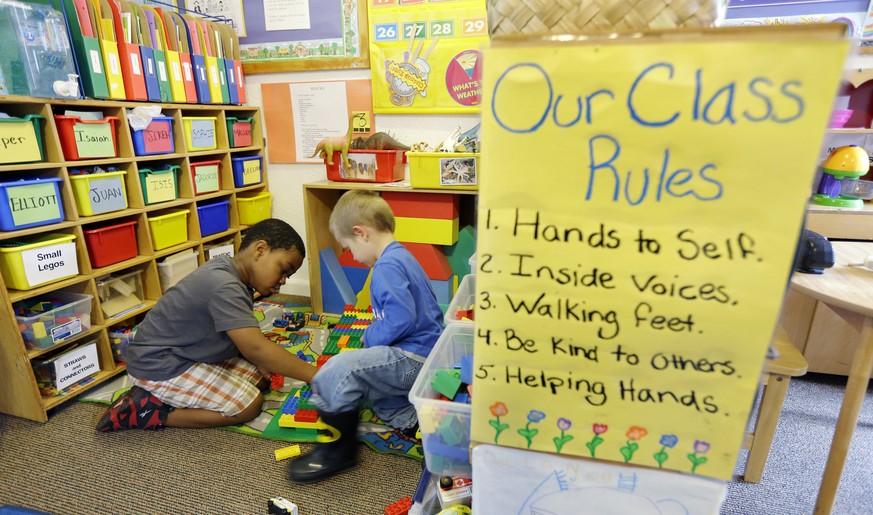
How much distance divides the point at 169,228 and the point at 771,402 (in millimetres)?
2537

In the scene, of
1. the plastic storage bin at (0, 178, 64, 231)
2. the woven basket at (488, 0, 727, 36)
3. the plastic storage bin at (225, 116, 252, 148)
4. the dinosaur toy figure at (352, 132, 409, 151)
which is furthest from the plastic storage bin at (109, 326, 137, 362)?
the woven basket at (488, 0, 727, 36)

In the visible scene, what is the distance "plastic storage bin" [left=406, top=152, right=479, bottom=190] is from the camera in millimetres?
2201

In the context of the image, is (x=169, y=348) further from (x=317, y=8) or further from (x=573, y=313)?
(x=317, y=8)

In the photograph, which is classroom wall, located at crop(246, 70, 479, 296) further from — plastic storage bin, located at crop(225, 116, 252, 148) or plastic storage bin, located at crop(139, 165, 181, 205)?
plastic storage bin, located at crop(139, 165, 181, 205)

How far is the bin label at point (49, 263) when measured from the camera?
1648 millimetres

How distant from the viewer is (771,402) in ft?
4.46

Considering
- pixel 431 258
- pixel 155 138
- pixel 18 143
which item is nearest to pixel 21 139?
pixel 18 143

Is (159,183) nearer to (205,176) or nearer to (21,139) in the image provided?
(205,176)

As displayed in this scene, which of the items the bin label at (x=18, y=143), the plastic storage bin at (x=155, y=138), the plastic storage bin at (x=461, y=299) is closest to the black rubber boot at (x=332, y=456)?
the plastic storage bin at (x=461, y=299)

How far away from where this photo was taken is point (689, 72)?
1.53ft

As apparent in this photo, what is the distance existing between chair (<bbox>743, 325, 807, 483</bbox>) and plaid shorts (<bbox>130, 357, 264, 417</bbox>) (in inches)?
65.7

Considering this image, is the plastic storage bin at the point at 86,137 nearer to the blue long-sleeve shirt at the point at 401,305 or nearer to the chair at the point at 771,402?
the blue long-sleeve shirt at the point at 401,305

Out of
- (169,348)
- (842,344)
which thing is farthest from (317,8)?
(842,344)

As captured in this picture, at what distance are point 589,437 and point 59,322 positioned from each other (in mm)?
1980
